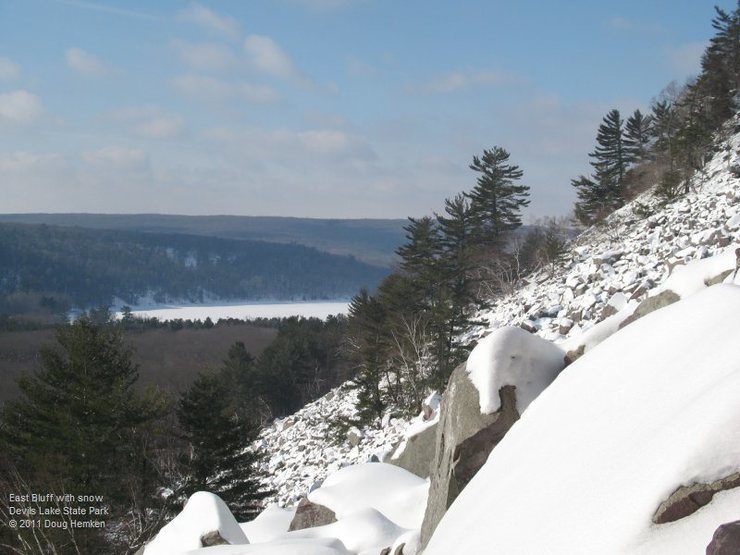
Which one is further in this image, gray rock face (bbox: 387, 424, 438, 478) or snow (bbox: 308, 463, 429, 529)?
gray rock face (bbox: 387, 424, 438, 478)

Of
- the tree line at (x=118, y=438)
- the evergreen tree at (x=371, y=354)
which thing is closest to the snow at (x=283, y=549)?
the tree line at (x=118, y=438)

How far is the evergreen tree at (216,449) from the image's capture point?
21.7 meters

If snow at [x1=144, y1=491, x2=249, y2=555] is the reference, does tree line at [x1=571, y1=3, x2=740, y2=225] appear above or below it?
above

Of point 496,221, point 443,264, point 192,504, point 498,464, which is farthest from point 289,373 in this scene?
point 498,464

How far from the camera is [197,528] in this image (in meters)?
7.73

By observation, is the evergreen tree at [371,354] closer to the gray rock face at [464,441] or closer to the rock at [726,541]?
the gray rock face at [464,441]

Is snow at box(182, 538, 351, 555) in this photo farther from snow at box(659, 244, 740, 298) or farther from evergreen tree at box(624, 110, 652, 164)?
evergreen tree at box(624, 110, 652, 164)

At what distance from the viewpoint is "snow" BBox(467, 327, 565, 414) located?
717 centimetres

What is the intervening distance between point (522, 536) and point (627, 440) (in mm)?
928

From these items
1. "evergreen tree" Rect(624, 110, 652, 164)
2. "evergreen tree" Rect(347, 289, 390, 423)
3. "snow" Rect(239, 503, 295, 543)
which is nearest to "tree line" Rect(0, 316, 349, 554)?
"snow" Rect(239, 503, 295, 543)

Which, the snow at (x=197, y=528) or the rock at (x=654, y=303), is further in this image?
the rock at (x=654, y=303)

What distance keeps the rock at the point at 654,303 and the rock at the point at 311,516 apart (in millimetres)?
5332

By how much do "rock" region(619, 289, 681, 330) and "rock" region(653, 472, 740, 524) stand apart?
5.29m

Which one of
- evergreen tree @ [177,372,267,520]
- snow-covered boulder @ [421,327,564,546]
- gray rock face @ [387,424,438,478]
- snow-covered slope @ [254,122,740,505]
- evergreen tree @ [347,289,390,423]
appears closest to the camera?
snow-covered boulder @ [421,327,564,546]
